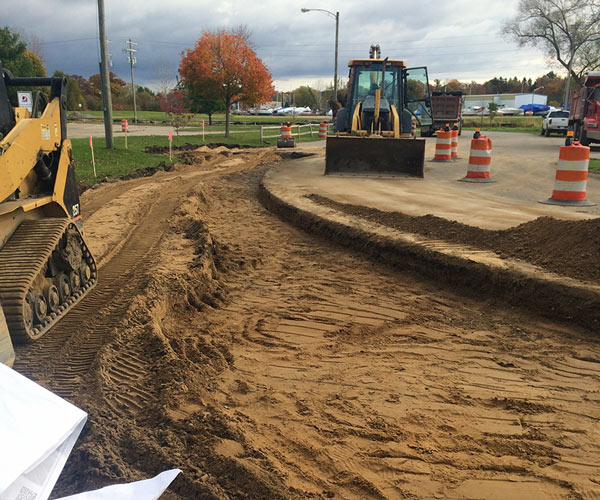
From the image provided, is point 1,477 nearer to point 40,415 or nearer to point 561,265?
point 40,415

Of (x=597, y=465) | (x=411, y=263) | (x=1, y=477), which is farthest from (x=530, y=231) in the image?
(x=1, y=477)

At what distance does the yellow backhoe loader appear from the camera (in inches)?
175

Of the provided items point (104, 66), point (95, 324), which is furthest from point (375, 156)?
point (104, 66)

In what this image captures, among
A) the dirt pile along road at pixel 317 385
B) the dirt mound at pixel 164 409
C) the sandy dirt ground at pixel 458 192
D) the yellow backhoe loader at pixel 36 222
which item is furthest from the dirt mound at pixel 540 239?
the yellow backhoe loader at pixel 36 222

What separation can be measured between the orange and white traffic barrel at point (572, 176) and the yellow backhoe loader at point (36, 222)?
839cm

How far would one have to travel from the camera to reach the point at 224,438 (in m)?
3.12

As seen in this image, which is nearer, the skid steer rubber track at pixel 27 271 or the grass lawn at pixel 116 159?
the skid steer rubber track at pixel 27 271

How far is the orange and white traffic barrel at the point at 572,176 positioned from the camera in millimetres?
9750

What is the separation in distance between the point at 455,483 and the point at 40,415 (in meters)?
2.12

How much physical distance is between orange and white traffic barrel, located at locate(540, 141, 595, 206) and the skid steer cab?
159 inches

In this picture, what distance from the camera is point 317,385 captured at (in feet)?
13.0

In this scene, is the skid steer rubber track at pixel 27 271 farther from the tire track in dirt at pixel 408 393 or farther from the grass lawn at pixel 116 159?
the grass lawn at pixel 116 159

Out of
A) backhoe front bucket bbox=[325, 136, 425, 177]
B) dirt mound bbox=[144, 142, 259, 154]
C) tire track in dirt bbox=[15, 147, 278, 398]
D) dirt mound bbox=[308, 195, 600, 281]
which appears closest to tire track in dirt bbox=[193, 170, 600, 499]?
dirt mound bbox=[308, 195, 600, 281]

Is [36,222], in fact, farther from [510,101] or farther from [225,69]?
[510,101]
